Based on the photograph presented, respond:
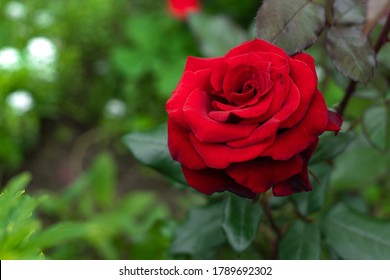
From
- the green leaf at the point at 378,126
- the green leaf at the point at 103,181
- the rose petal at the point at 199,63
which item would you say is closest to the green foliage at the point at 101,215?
the green leaf at the point at 103,181

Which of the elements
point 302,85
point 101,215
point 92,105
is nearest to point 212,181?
point 302,85

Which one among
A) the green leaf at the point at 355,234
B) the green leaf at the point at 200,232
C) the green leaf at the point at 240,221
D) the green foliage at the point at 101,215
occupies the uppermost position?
the green leaf at the point at 240,221

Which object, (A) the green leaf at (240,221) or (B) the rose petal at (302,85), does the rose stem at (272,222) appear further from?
(B) the rose petal at (302,85)

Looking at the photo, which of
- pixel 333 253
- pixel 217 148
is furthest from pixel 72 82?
pixel 217 148

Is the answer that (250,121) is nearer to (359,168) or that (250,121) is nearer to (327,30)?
(327,30)

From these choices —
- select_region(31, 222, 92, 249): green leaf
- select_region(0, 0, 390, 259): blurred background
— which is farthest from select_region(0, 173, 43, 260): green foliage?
select_region(0, 0, 390, 259): blurred background
